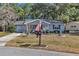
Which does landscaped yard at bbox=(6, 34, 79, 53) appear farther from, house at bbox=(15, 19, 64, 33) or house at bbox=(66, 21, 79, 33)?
house at bbox=(66, 21, 79, 33)

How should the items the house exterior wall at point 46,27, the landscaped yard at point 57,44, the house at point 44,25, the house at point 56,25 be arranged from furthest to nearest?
the house at point 56,25, the house exterior wall at point 46,27, the house at point 44,25, the landscaped yard at point 57,44

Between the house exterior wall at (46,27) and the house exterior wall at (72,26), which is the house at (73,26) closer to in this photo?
the house exterior wall at (72,26)

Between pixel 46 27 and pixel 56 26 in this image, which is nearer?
pixel 46 27

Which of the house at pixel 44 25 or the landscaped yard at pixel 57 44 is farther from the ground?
the landscaped yard at pixel 57 44

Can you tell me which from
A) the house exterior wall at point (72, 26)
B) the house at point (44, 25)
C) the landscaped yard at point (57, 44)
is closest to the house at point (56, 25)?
the house at point (44, 25)

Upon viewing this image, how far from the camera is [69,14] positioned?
3875cm

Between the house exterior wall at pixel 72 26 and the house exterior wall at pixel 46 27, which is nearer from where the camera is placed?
the house exterior wall at pixel 46 27

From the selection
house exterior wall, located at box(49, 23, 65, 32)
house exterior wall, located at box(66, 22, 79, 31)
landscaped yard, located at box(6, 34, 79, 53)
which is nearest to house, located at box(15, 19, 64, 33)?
house exterior wall, located at box(49, 23, 65, 32)

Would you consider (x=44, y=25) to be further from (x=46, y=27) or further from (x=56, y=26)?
(x=56, y=26)

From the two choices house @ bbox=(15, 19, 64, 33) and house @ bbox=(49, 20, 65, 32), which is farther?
house @ bbox=(49, 20, 65, 32)

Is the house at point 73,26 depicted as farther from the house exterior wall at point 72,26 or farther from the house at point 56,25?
the house at point 56,25

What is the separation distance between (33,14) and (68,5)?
23.4 ft

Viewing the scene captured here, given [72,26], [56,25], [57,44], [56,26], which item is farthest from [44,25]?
[57,44]

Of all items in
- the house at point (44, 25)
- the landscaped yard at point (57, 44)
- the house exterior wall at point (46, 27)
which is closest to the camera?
the landscaped yard at point (57, 44)
